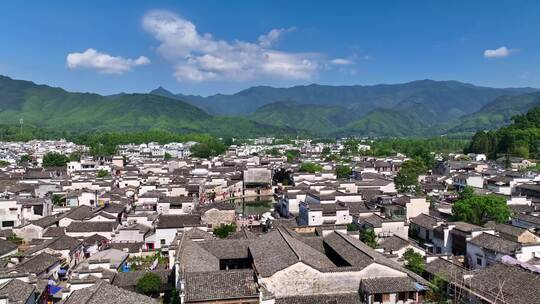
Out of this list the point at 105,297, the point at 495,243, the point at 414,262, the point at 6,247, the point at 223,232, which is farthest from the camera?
the point at 223,232

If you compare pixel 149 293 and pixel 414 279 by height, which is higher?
pixel 414 279

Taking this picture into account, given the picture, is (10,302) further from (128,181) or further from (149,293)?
(128,181)

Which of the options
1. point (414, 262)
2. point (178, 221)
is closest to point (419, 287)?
point (414, 262)

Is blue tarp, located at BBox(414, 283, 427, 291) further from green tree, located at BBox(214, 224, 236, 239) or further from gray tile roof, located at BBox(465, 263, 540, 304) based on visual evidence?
green tree, located at BBox(214, 224, 236, 239)

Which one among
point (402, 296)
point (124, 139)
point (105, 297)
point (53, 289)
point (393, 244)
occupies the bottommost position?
point (53, 289)

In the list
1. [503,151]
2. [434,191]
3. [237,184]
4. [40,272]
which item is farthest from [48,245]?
[503,151]

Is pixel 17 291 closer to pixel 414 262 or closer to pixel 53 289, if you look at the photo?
pixel 53 289
